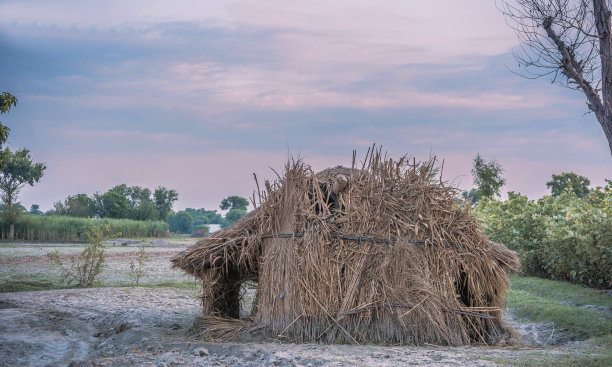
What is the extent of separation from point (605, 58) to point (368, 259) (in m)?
6.35

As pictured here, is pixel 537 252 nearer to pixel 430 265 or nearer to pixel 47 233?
pixel 430 265

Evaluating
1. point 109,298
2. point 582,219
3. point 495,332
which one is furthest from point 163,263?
point 495,332

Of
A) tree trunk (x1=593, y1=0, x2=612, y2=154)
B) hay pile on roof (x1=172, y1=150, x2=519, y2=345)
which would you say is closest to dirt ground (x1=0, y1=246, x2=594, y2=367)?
hay pile on roof (x1=172, y1=150, x2=519, y2=345)

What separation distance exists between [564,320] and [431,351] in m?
5.18

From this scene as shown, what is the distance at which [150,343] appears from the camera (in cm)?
999

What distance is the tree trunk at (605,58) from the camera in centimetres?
1084

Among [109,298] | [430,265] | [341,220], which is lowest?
[109,298]

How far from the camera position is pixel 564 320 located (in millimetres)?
12219

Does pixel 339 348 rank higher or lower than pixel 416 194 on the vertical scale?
lower

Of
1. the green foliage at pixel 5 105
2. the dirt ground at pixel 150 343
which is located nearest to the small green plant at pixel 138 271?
the dirt ground at pixel 150 343

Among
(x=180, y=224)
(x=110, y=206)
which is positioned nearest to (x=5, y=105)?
(x=110, y=206)

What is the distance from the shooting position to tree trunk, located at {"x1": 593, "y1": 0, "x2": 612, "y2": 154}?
35.6ft

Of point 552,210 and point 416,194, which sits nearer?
point 416,194

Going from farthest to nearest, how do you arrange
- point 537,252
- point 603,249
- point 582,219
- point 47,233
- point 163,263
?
point 47,233, point 163,263, point 537,252, point 582,219, point 603,249
